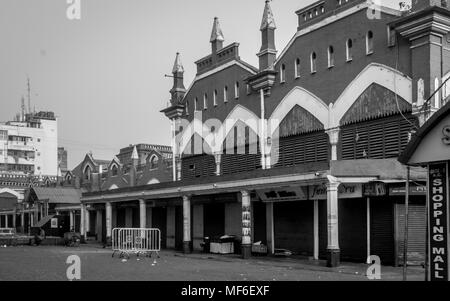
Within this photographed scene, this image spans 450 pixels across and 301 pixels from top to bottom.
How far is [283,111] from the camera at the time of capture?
3048cm

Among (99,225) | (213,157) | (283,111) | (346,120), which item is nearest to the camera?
(346,120)

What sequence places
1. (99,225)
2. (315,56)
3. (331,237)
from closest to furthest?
(331,237), (315,56), (99,225)

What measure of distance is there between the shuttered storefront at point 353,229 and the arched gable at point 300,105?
4.01m

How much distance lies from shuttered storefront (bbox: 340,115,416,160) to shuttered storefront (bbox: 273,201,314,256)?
3.45 metres

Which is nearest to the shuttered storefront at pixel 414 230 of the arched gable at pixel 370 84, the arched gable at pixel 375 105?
the arched gable at pixel 375 105

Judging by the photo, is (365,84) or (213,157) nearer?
(365,84)

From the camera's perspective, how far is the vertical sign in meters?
11.1

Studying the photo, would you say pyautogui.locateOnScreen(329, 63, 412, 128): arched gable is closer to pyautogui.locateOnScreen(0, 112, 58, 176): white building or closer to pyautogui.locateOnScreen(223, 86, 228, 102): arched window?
pyautogui.locateOnScreen(223, 86, 228, 102): arched window

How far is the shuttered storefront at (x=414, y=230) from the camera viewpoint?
23.2 metres

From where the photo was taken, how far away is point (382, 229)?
24.2 m

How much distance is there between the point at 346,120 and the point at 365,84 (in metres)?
1.88
